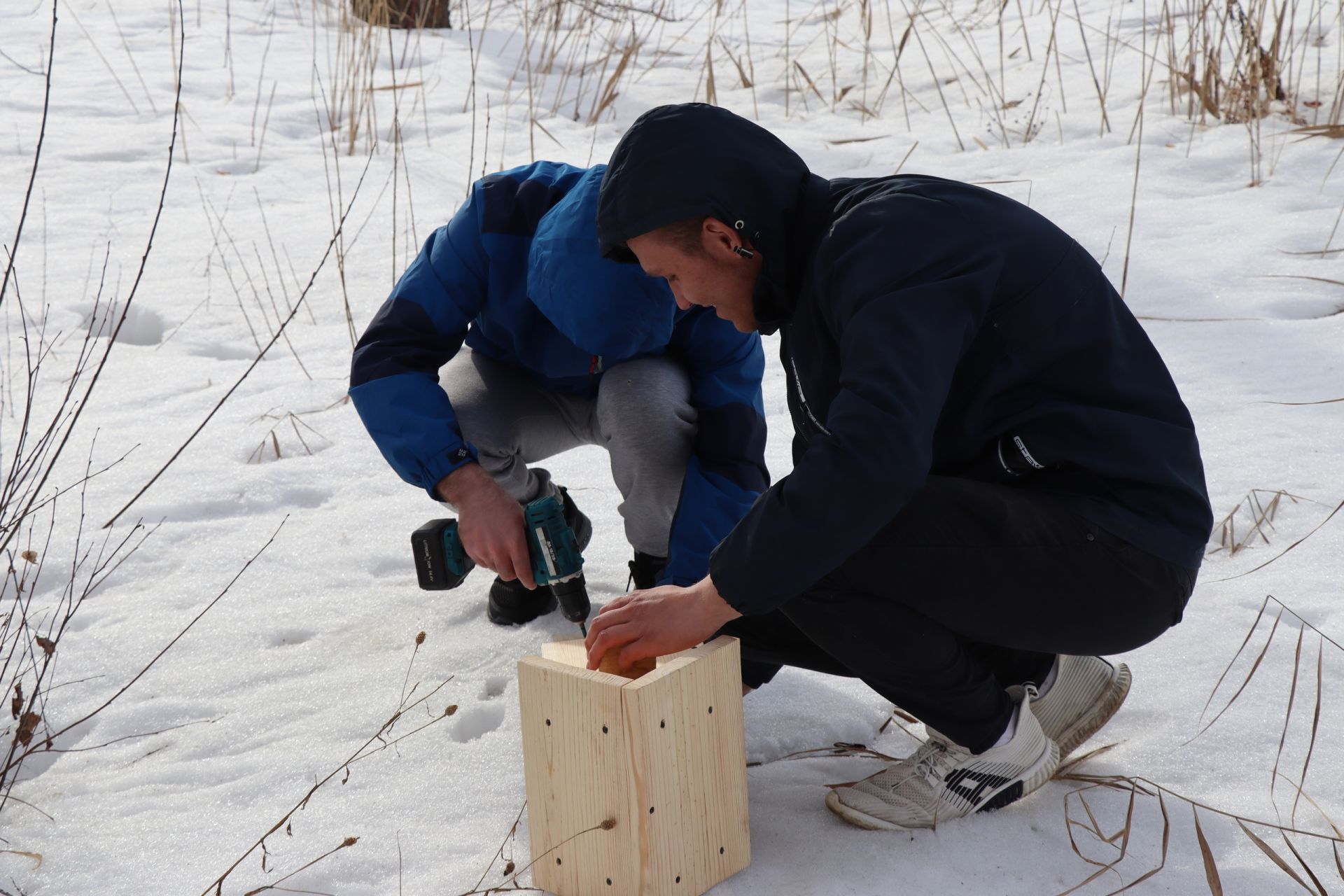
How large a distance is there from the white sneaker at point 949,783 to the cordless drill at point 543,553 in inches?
21.6

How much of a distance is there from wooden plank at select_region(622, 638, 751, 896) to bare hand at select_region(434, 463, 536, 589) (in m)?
0.47

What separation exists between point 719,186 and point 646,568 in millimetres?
996

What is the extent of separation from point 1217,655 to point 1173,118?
3364 millimetres

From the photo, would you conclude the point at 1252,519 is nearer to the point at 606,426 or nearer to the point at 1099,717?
the point at 1099,717

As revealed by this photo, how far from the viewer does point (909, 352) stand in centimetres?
126

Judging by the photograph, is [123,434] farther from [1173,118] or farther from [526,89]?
[1173,118]

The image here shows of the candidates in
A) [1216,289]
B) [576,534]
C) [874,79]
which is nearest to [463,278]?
[576,534]

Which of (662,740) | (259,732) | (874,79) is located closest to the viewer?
(662,740)

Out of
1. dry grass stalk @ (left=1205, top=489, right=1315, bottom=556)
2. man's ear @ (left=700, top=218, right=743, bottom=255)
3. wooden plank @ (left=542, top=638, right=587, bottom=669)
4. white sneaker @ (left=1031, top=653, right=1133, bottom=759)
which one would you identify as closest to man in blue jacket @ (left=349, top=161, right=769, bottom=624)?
wooden plank @ (left=542, top=638, right=587, bottom=669)

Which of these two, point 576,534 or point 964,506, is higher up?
point 964,506

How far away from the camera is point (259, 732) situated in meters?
1.94

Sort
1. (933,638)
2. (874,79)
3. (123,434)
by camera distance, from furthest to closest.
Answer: (874,79)
(123,434)
(933,638)

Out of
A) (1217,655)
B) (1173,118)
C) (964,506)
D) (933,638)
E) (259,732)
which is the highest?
(1173,118)

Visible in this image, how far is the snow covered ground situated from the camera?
1.65m
